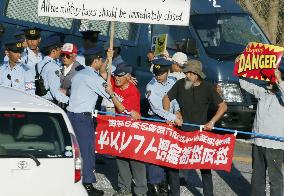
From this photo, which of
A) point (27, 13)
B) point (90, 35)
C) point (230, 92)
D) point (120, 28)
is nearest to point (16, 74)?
point (90, 35)

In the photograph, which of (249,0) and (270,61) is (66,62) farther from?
(249,0)

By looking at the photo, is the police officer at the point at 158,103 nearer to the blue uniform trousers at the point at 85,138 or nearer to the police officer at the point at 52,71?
the blue uniform trousers at the point at 85,138

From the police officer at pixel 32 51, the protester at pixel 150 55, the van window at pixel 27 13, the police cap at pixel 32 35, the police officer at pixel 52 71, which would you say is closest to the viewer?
the police officer at pixel 52 71

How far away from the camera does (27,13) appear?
60.0 ft

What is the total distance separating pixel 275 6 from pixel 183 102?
40.7 feet

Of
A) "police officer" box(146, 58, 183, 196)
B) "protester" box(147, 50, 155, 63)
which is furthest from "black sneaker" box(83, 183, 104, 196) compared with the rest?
"protester" box(147, 50, 155, 63)

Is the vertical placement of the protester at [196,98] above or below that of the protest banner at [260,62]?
below

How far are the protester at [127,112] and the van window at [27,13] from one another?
6179mm

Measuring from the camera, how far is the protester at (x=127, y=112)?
11766 millimetres

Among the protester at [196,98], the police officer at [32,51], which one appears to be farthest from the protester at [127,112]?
the police officer at [32,51]

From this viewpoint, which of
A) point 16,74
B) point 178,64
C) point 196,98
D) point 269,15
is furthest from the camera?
point 269,15

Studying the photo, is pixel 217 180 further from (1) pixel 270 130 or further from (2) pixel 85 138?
(1) pixel 270 130

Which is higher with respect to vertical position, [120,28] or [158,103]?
[120,28]

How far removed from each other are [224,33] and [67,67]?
4795 millimetres
